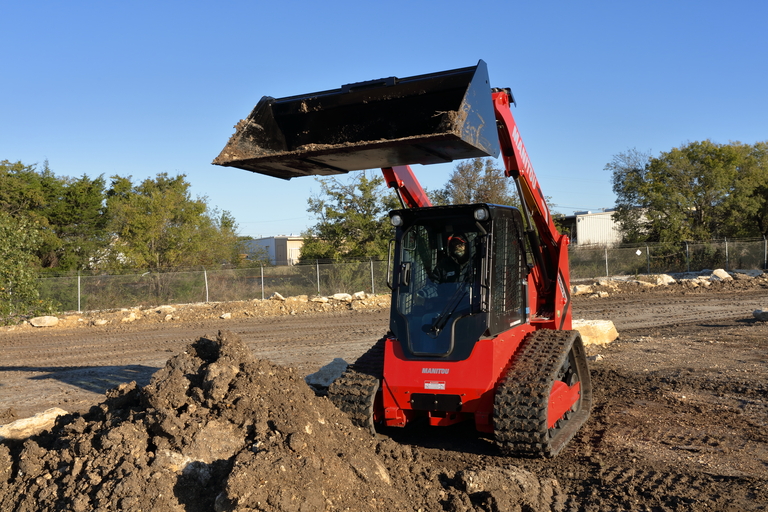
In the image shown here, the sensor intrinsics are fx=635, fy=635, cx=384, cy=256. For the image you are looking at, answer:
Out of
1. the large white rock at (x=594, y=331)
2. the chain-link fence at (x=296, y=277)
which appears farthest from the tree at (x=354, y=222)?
the large white rock at (x=594, y=331)

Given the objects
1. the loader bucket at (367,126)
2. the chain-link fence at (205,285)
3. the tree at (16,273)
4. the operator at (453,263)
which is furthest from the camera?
the chain-link fence at (205,285)

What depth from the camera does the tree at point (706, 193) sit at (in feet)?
109

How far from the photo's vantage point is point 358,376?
6043mm

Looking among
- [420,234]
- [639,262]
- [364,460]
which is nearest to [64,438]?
A: [364,460]

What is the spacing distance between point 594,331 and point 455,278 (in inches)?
276

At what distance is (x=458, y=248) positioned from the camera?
616cm

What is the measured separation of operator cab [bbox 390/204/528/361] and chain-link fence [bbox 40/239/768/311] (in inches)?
613

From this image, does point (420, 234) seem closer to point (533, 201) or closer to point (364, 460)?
point (533, 201)

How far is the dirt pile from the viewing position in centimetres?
400

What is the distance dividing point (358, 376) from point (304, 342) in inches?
333

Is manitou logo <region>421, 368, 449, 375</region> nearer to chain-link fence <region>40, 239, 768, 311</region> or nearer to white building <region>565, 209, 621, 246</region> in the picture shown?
chain-link fence <region>40, 239, 768, 311</region>

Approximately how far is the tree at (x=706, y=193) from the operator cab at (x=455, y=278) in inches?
1182

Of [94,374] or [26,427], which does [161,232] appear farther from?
[26,427]

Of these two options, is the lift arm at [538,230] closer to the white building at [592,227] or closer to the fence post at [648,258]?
the fence post at [648,258]
